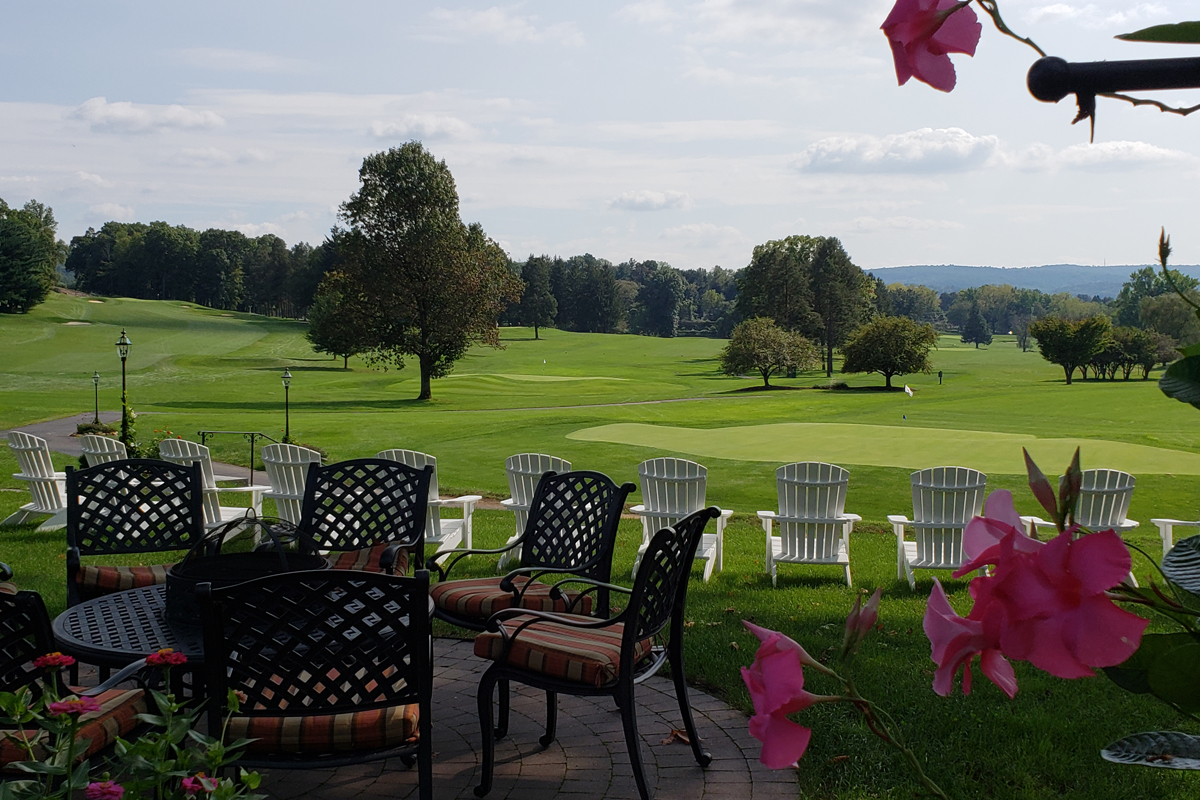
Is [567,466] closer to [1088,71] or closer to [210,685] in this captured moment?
[210,685]

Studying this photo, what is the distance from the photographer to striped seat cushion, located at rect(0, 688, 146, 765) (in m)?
3.26

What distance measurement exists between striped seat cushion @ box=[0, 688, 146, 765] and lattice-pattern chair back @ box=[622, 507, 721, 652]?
201 centimetres

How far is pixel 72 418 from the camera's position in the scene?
26.3 m

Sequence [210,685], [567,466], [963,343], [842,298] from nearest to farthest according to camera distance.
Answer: [210,685] → [567,466] → [842,298] → [963,343]

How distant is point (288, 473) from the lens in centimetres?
961

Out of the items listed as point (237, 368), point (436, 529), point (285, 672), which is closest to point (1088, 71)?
point (285, 672)

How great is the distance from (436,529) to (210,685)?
5.47m

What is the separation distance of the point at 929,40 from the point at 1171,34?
0.12 metres

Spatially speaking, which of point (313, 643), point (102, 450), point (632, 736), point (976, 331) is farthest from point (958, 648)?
point (976, 331)

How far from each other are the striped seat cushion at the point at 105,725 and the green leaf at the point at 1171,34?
3.59 metres

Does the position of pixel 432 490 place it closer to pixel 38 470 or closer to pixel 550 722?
pixel 38 470

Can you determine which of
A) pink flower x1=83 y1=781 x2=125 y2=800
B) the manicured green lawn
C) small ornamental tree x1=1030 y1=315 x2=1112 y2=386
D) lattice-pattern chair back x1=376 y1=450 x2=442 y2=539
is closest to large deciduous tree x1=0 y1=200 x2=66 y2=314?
the manicured green lawn

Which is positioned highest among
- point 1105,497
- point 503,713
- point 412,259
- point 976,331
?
point 412,259

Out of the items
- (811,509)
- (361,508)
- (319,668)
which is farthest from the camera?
(811,509)
